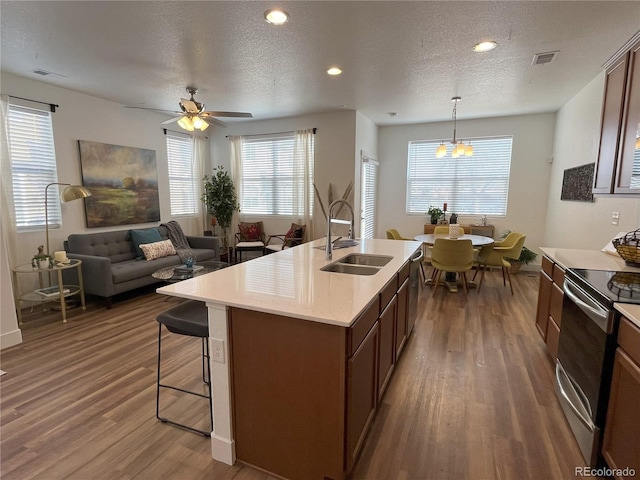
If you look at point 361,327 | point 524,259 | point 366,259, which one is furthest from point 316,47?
point 524,259

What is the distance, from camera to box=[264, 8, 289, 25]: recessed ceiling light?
7.71ft

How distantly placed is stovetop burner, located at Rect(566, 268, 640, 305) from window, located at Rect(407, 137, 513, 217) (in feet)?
13.9

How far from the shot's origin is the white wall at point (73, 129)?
3.89m

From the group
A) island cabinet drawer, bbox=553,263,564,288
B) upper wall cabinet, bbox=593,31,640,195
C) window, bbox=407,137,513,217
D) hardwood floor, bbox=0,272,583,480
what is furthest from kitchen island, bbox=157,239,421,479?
window, bbox=407,137,513,217

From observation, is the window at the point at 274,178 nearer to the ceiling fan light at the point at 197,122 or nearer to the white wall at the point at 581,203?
the ceiling fan light at the point at 197,122

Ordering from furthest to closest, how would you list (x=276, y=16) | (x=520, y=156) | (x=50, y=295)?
(x=520, y=156) → (x=50, y=295) → (x=276, y=16)

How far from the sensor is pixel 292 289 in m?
1.79

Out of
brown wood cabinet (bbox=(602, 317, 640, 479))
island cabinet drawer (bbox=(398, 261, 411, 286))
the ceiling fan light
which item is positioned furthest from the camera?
the ceiling fan light

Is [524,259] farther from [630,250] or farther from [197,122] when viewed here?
[197,122]

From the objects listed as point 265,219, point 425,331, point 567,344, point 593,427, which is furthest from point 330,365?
point 265,219

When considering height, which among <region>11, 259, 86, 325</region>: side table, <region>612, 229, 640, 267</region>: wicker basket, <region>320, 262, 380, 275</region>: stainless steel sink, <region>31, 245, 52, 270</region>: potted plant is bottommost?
<region>11, 259, 86, 325</region>: side table

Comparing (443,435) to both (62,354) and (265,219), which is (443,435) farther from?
(265,219)

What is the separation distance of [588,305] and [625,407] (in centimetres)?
51

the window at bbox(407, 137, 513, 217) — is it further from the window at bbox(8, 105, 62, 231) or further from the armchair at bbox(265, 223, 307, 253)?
the window at bbox(8, 105, 62, 231)
